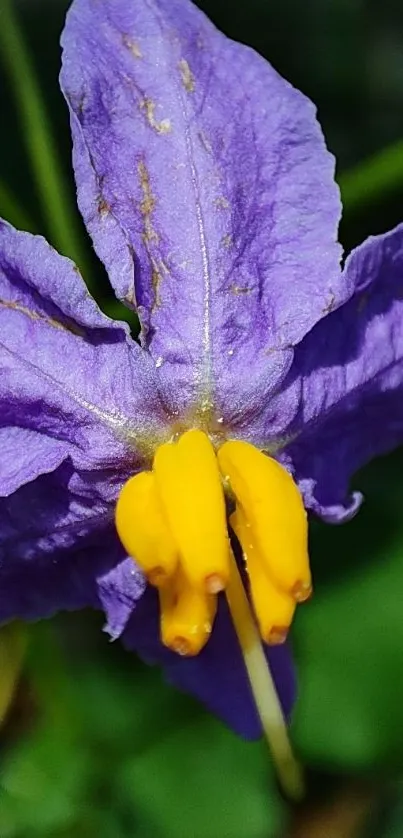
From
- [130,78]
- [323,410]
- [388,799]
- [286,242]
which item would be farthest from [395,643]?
[130,78]

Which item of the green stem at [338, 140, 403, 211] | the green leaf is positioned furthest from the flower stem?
the green stem at [338, 140, 403, 211]

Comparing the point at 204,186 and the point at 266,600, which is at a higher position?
the point at 204,186

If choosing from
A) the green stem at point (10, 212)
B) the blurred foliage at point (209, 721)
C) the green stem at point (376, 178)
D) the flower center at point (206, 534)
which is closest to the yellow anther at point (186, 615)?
the flower center at point (206, 534)

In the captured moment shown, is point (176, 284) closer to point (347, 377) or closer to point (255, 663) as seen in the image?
point (347, 377)

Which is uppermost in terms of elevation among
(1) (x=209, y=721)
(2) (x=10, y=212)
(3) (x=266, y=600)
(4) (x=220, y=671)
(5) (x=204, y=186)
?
(5) (x=204, y=186)

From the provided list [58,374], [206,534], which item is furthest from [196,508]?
[58,374]

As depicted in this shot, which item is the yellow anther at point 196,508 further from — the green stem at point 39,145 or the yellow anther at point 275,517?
the green stem at point 39,145
